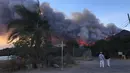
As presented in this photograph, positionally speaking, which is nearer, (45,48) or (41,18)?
(45,48)

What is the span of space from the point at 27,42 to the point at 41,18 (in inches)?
147

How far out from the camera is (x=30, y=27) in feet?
96.3

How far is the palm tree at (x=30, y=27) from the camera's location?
28547mm

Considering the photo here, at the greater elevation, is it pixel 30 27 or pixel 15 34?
pixel 30 27

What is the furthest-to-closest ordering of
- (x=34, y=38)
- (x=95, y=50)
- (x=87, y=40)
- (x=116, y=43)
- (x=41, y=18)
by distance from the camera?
(x=87, y=40) < (x=95, y=50) < (x=116, y=43) < (x=41, y=18) < (x=34, y=38)

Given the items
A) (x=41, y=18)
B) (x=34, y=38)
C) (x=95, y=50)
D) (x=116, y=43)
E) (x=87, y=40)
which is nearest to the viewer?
(x=34, y=38)

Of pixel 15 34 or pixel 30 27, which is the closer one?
pixel 30 27

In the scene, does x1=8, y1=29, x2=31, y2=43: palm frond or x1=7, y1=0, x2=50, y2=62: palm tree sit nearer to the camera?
x1=7, y1=0, x2=50, y2=62: palm tree

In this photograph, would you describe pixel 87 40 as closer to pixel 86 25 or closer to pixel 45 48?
pixel 86 25

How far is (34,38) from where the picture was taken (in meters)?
28.3

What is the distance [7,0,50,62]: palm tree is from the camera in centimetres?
2855

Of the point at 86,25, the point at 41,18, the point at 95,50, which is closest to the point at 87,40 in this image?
the point at 86,25

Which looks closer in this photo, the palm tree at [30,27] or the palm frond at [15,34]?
the palm tree at [30,27]

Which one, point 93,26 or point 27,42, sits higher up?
point 93,26
